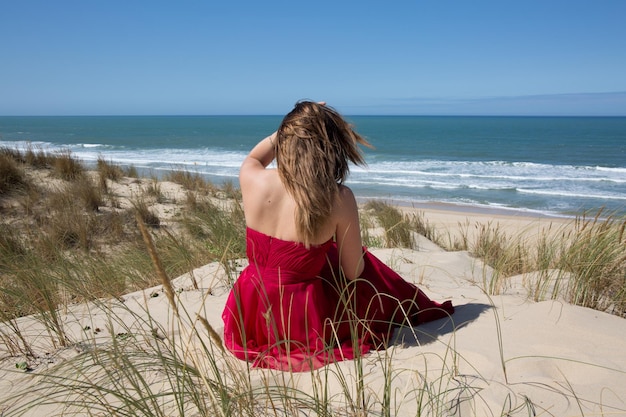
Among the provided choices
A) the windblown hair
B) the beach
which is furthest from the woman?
the beach

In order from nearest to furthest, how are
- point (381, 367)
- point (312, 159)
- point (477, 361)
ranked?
point (381, 367)
point (477, 361)
point (312, 159)

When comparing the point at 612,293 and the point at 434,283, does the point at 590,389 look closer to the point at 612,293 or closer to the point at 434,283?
the point at 612,293

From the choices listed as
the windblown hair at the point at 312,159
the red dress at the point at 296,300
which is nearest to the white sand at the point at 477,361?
the red dress at the point at 296,300

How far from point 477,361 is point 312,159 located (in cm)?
137

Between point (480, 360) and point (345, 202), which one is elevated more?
point (345, 202)

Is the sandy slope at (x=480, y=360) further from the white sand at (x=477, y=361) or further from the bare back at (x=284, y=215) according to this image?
the bare back at (x=284, y=215)

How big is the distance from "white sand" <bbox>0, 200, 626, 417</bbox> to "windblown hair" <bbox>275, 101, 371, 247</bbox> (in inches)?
28.2

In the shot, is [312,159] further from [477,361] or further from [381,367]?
[477,361]

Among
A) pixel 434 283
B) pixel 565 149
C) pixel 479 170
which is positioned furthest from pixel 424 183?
pixel 565 149

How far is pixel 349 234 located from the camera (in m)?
2.56

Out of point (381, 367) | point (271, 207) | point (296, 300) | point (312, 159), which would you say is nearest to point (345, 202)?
point (312, 159)

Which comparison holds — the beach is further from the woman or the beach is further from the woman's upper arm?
the woman's upper arm

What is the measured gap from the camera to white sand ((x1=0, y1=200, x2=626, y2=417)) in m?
1.84

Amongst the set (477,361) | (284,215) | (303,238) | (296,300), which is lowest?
(477,361)
